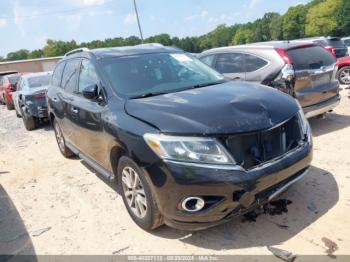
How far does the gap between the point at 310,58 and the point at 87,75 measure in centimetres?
394

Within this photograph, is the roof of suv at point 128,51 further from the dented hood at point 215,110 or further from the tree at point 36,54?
the tree at point 36,54

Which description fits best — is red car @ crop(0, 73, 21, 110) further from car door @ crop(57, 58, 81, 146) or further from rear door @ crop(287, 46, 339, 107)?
rear door @ crop(287, 46, 339, 107)

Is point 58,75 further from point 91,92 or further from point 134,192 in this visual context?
point 134,192

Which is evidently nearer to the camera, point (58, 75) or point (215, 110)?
point (215, 110)

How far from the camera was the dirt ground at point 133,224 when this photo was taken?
132 inches

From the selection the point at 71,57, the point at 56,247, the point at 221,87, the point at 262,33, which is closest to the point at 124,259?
the point at 56,247

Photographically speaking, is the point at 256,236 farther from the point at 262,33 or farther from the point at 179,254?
the point at 262,33

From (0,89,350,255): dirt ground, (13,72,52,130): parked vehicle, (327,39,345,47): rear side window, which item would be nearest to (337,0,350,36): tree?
(327,39,345,47): rear side window

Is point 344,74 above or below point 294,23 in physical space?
above

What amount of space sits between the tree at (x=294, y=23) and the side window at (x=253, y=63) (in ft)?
293

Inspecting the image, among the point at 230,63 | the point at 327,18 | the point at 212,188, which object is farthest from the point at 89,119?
the point at 327,18

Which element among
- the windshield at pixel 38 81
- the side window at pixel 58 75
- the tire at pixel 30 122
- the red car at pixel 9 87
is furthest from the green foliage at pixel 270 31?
the side window at pixel 58 75

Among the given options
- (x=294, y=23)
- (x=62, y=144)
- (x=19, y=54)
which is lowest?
(x=294, y=23)

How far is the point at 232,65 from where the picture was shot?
6953 millimetres
